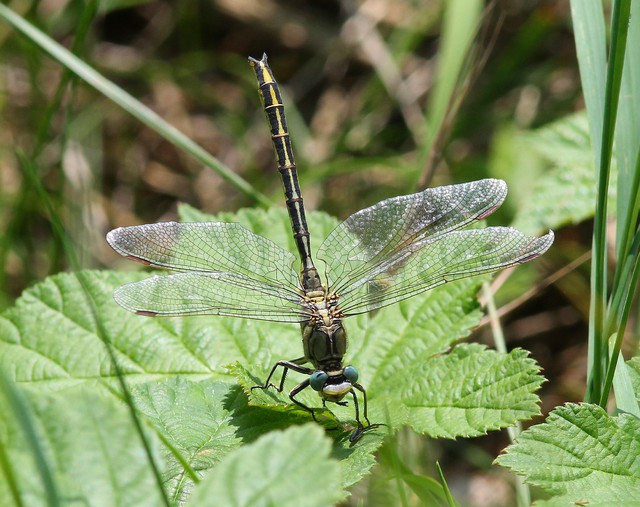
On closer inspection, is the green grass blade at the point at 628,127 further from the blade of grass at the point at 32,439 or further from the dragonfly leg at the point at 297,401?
the blade of grass at the point at 32,439

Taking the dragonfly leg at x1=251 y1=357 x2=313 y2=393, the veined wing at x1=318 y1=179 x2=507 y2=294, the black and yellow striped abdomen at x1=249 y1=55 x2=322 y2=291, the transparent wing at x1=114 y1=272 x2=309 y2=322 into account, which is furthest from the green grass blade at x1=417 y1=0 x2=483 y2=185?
the dragonfly leg at x1=251 y1=357 x2=313 y2=393

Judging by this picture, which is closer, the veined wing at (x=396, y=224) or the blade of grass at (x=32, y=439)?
the blade of grass at (x=32, y=439)

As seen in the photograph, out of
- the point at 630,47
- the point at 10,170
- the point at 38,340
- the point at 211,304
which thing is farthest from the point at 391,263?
the point at 10,170

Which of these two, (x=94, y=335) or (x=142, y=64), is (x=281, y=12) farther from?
(x=94, y=335)

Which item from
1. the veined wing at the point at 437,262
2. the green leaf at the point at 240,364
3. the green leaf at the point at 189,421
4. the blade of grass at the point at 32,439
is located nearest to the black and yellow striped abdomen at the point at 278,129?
the green leaf at the point at 240,364

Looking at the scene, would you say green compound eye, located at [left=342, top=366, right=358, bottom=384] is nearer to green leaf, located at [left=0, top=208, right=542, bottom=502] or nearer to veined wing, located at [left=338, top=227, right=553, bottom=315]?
green leaf, located at [left=0, top=208, right=542, bottom=502]

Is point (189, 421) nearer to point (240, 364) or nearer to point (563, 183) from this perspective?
point (240, 364)

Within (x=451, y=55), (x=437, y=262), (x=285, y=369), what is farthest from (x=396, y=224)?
(x=451, y=55)
